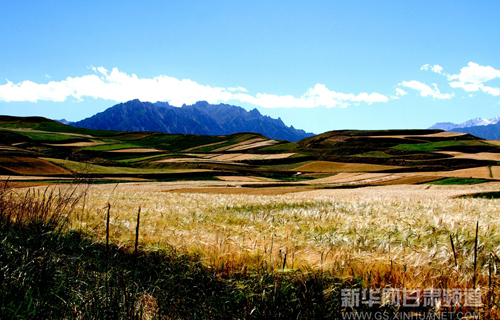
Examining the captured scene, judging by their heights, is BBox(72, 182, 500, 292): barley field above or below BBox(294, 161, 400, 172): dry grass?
above

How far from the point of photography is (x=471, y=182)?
44.2 metres

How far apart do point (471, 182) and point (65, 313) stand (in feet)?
175

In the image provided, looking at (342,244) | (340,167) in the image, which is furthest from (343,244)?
(340,167)

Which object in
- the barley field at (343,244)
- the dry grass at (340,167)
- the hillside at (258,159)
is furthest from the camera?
the dry grass at (340,167)

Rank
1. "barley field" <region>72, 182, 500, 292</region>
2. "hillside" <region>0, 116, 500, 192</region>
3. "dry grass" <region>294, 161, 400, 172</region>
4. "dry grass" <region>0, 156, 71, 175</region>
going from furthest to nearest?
"dry grass" <region>294, 161, 400, 172</region> → "dry grass" <region>0, 156, 71, 175</region> → "hillside" <region>0, 116, 500, 192</region> → "barley field" <region>72, 182, 500, 292</region>

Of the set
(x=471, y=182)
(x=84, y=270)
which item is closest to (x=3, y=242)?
(x=84, y=270)

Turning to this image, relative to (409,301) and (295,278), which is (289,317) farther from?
(409,301)

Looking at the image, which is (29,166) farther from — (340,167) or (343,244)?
(340,167)

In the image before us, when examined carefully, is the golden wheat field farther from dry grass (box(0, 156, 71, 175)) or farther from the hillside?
dry grass (box(0, 156, 71, 175))

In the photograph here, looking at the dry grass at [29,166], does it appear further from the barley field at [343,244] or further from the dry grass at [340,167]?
Result: the barley field at [343,244]

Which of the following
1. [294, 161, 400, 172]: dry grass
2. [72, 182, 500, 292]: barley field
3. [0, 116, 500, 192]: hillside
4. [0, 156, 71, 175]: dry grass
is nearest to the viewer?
[72, 182, 500, 292]: barley field

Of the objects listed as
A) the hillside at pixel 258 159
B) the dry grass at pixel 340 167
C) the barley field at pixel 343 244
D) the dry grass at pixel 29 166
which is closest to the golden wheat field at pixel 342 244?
the barley field at pixel 343 244

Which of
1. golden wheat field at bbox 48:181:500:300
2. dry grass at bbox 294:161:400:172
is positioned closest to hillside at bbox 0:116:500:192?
dry grass at bbox 294:161:400:172

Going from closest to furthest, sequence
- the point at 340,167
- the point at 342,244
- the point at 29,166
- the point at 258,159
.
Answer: the point at 342,244
the point at 29,166
the point at 340,167
the point at 258,159
